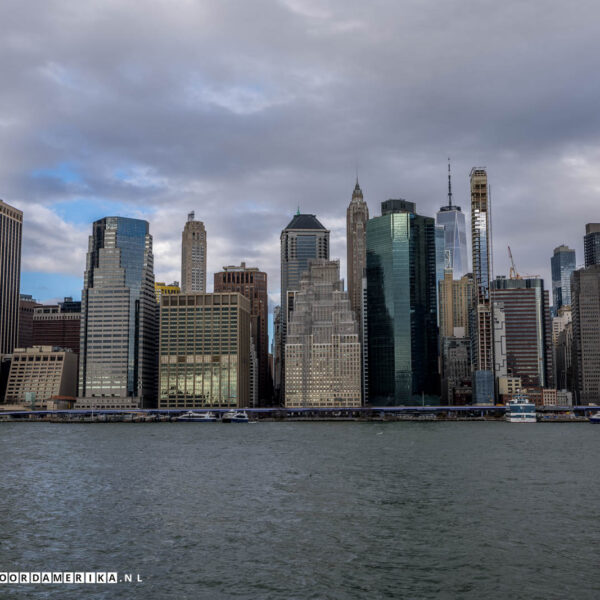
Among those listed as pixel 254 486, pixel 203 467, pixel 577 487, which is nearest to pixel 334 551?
pixel 254 486

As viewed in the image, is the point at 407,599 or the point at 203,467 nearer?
the point at 407,599

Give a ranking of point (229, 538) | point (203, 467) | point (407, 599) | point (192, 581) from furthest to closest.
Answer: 1. point (203, 467)
2. point (229, 538)
3. point (192, 581)
4. point (407, 599)

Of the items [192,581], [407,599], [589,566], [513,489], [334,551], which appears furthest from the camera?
[513,489]

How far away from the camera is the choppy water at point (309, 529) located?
1905 inches

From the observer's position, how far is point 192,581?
4872 cm

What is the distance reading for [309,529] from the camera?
64500mm

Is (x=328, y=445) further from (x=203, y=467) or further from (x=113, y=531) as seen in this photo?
(x=113, y=531)

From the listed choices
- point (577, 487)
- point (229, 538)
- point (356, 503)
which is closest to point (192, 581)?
point (229, 538)

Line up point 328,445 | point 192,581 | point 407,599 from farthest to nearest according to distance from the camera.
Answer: point 328,445
point 192,581
point 407,599

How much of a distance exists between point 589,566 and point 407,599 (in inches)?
597

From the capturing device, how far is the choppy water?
4838 centimetres

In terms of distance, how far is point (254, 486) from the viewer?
303 ft

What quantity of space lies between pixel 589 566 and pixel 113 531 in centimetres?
3776

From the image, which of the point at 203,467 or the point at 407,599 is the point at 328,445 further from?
the point at 407,599
